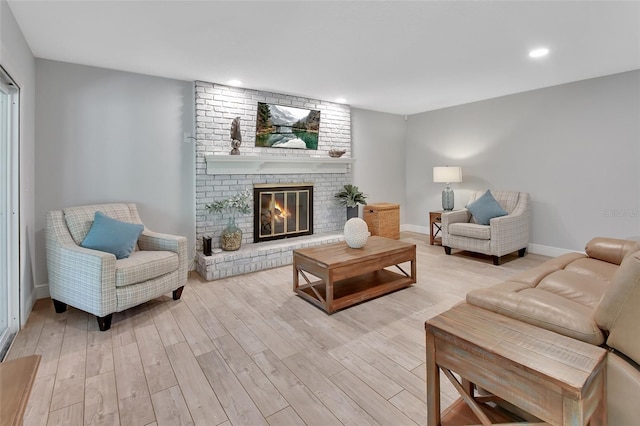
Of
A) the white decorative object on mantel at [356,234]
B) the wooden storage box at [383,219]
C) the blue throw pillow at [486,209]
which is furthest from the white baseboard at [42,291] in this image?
the blue throw pillow at [486,209]

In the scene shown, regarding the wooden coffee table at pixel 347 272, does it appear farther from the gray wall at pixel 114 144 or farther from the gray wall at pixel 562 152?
the gray wall at pixel 562 152

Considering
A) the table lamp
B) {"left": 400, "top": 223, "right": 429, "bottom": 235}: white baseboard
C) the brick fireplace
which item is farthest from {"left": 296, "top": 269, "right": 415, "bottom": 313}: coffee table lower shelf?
{"left": 400, "top": 223, "right": 429, "bottom": 235}: white baseboard

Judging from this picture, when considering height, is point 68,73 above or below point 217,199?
above

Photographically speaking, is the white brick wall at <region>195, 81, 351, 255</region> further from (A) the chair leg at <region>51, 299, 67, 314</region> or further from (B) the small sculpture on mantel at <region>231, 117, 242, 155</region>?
(A) the chair leg at <region>51, 299, 67, 314</region>

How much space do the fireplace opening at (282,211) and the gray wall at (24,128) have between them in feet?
7.48

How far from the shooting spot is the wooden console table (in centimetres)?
102

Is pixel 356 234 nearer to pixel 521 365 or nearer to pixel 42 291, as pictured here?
pixel 521 365

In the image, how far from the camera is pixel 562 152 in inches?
171

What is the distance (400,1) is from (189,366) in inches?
109

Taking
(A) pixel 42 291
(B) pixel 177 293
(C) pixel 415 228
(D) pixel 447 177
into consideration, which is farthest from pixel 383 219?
(A) pixel 42 291

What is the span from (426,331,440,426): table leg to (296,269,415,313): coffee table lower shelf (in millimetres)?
1394

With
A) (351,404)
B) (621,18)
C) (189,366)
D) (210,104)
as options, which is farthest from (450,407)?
(210,104)

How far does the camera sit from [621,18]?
2430mm

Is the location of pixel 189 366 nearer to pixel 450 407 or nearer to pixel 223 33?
pixel 450 407
